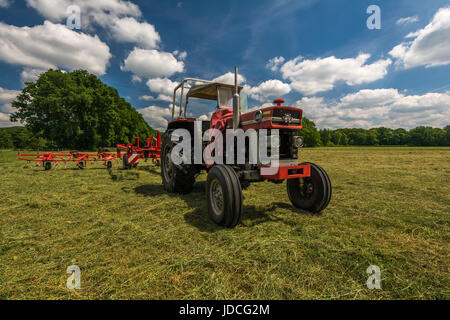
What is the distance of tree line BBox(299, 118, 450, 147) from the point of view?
6350 cm

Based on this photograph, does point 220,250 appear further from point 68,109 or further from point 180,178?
point 68,109

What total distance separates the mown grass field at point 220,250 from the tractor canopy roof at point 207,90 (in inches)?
104

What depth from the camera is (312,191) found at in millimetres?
3615

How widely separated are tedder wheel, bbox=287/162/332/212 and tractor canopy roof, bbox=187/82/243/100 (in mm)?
2534

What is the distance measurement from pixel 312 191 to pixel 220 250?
7.02 ft

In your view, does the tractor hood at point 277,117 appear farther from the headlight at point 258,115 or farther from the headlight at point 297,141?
the headlight at point 297,141

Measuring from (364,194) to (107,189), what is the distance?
645cm

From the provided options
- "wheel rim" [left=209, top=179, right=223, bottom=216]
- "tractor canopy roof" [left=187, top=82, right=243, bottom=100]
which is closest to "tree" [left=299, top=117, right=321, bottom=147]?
"tractor canopy roof" [left=187, top=82, right=243, bottom=100]

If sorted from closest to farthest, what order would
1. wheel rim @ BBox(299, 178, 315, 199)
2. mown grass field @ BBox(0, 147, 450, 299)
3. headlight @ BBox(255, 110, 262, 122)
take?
mown grass field @ BBox(0, 147, 450, 299), headlight @ BBox(255, 110, 262, 122), wheel rim @ BBox(299, 178, 315, 199)

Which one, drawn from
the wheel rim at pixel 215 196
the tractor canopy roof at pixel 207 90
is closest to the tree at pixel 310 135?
the tractor canopy roof at pixel 207 90

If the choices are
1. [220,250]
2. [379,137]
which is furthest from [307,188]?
[379,137]

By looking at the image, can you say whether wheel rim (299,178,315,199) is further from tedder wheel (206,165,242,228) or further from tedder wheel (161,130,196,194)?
tedder wheel (161,130,196,194)

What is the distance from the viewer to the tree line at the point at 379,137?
63500 mm

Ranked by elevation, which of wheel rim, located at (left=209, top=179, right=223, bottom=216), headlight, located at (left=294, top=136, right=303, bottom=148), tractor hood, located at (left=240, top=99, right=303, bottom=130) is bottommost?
wheel rim, located at (left=209, top=179, right=223, bottom=216)
